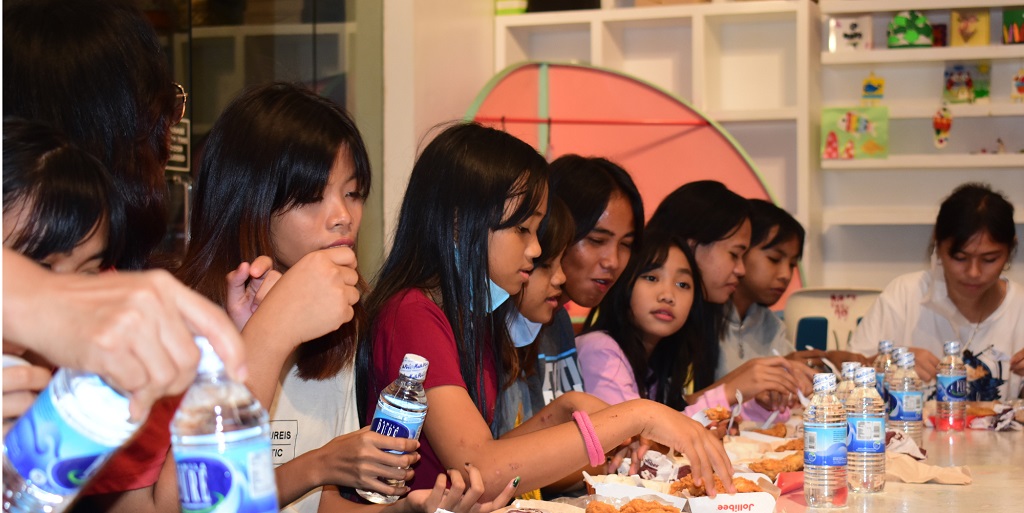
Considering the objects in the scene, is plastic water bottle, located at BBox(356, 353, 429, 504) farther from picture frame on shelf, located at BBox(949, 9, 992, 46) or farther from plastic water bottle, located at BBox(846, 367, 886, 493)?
picture frame on shelf, located at BBox(949, 9, 992, 46)

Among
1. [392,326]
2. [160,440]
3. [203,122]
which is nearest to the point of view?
[160,440]

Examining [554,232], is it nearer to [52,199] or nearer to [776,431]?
[776,431]

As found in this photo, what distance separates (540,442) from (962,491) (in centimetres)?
77

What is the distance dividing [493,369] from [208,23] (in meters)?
1.79

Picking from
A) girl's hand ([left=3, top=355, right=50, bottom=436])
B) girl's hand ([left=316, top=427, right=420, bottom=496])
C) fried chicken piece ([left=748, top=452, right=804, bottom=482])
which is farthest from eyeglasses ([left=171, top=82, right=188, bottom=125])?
fried chicken piece ([left=748, top=452, right=804, bottom=482])

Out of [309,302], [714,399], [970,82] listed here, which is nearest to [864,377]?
[714,399]

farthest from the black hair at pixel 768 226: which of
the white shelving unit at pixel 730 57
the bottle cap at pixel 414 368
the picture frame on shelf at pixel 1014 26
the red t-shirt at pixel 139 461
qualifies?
the red t-shirt at pixel 139 461

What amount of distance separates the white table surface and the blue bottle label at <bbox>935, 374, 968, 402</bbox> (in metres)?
0.26

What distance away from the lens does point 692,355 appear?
2.79 meters

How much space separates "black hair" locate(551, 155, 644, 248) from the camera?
8.24 ft

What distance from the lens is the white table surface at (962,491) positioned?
1.64 m

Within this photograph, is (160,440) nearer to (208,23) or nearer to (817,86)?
(208,23)

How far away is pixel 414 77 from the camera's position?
421 cm

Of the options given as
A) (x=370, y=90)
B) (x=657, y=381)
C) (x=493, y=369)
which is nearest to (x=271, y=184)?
(x=493, y=369)
